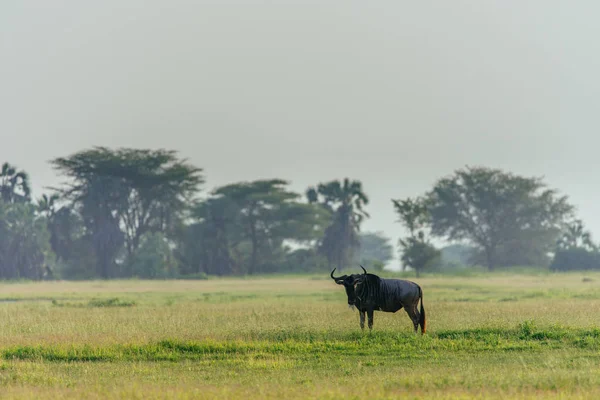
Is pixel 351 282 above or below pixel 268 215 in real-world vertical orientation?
below

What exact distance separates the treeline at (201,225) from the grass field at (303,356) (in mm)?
50775

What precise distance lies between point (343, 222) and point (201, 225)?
44.1ft

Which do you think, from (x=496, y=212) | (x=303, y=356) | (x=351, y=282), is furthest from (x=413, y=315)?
(x=496, y=212)

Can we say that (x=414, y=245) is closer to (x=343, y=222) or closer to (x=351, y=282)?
(x=343, y=222)

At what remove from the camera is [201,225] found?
8888cm

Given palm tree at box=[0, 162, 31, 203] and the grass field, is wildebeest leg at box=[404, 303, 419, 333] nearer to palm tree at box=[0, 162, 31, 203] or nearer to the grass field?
the grass field

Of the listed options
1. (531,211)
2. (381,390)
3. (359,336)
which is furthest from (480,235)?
(381,390)

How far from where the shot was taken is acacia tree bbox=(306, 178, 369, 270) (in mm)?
89938

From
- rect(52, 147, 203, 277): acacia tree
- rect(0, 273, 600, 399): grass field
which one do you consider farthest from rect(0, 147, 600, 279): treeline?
rect(0, 273, 600, 399): grass field

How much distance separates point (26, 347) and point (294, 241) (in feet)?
239

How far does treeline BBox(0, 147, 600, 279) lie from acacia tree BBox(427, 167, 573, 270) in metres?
0.12

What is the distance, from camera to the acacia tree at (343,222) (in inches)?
3541

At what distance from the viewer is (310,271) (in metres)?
87.3

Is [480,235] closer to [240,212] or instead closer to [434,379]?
[240,212]
